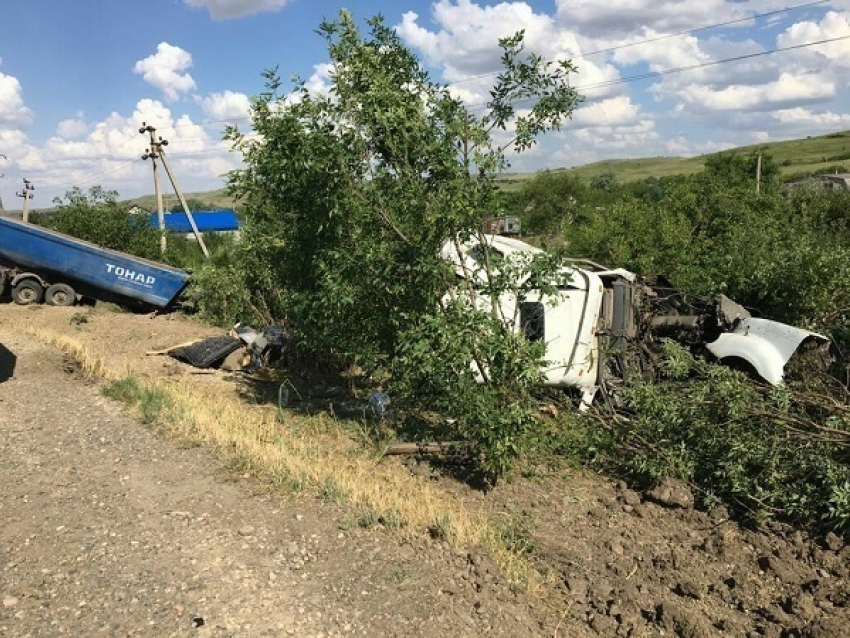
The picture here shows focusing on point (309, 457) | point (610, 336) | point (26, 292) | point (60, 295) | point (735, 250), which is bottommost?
point (309, 457)

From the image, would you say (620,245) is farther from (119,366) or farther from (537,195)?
(537,195)

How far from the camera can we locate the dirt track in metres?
3.86

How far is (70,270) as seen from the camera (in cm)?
1605

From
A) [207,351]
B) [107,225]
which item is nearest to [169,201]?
[107,225]

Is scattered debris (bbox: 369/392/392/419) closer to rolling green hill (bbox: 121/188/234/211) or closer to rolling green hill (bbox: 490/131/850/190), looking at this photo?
rolling green hill (bbox: 121/188/234/211)

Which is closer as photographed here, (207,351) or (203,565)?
(203,565)

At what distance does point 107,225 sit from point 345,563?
1696 centimetres

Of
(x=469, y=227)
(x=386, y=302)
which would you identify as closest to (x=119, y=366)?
(x=386, y=302)

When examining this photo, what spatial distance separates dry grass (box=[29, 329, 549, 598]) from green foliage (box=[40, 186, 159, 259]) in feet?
32.7

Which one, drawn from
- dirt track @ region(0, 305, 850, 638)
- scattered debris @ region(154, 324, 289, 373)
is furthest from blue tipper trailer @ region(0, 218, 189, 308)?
dirt track @ region(0, 305, 850, 638)

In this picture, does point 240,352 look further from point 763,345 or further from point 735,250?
point 735,250

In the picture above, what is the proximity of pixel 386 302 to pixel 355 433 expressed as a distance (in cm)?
174

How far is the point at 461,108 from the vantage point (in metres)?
6.23

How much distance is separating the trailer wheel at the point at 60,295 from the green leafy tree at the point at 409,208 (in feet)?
36.2
